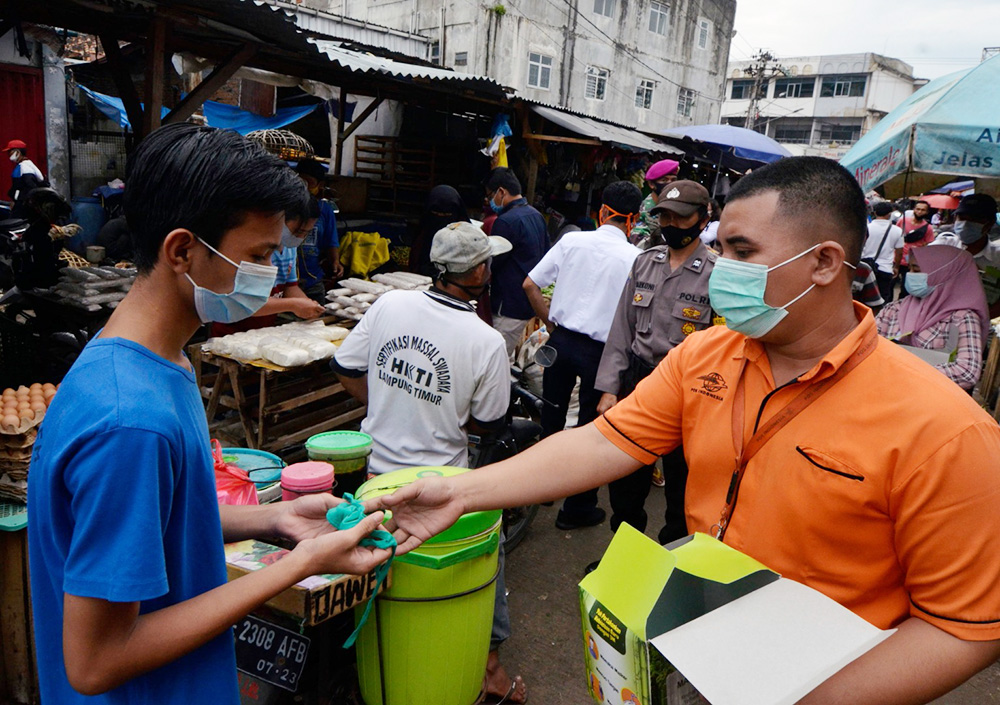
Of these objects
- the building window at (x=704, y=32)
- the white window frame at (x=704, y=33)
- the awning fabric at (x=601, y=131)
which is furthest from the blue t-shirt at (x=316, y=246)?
the building window at (x=704, y=32)

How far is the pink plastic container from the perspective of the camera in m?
2.29

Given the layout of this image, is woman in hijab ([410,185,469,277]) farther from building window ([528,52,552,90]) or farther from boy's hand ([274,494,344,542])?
building window ([528,52,552,90])

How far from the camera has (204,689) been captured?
126 centimetres

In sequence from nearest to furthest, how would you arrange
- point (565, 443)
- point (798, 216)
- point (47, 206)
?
point (798, 216) → point (565, 443) → point (47, 206)

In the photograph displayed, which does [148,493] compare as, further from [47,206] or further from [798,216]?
[47,206]

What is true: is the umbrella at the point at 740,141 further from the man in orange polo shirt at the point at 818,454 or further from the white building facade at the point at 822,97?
the white building facade at the point at 822,97

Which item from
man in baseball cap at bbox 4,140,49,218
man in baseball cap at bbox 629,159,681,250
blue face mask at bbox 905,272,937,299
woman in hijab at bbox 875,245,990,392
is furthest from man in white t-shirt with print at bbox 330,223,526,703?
man in baseball cap at bbox 4,140,49,218

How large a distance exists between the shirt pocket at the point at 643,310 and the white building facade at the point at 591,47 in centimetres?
1514

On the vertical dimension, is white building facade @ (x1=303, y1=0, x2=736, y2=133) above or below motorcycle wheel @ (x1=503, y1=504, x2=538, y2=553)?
above

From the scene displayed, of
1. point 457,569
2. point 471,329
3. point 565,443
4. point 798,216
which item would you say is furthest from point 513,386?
point 798,216

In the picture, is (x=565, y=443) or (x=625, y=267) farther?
(x=625, y=267)

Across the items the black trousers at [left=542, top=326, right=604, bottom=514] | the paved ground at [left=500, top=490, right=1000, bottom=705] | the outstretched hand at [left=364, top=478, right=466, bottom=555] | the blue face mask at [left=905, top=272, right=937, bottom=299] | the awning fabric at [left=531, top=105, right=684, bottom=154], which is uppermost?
the awning fabric at [left=531, top=105, right=684, bottom=154]

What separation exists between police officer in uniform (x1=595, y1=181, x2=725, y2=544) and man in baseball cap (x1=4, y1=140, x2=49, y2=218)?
7134 mm

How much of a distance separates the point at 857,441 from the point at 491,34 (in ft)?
73.2
